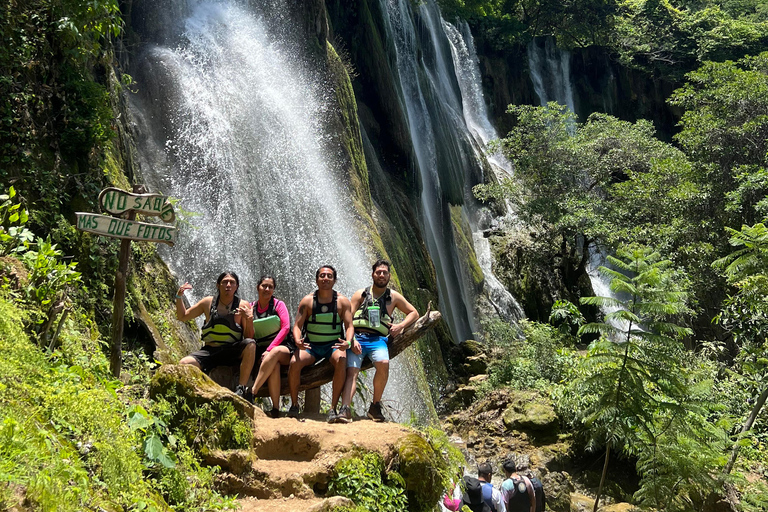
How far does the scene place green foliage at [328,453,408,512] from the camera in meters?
3.85

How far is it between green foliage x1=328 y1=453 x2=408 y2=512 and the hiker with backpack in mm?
2210

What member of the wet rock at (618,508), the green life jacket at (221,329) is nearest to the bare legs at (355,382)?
the green life jacket at (221,329)

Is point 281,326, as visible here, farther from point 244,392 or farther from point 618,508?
point 618,508

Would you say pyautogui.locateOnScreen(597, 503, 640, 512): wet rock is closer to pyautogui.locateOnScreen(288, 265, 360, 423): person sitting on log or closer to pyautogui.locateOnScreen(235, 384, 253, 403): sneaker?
pyautogui.locateOnScreen(288, 265, 360, 423): person sitting on log

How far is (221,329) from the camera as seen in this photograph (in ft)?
16.2

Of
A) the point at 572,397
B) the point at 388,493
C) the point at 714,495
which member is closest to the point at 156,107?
the point at 388,493

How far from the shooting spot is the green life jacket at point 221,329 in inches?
194

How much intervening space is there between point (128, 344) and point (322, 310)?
208 cm

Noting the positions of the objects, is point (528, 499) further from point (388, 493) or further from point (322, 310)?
point (322, 310)

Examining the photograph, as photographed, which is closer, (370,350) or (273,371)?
(273,371)

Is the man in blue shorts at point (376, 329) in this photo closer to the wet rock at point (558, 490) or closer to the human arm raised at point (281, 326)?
the human arm raised at point (281, 326)

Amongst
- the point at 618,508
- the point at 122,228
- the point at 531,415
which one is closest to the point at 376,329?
the point at 122,228

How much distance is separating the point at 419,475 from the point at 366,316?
1561 mm

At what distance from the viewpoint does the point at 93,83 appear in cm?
599
